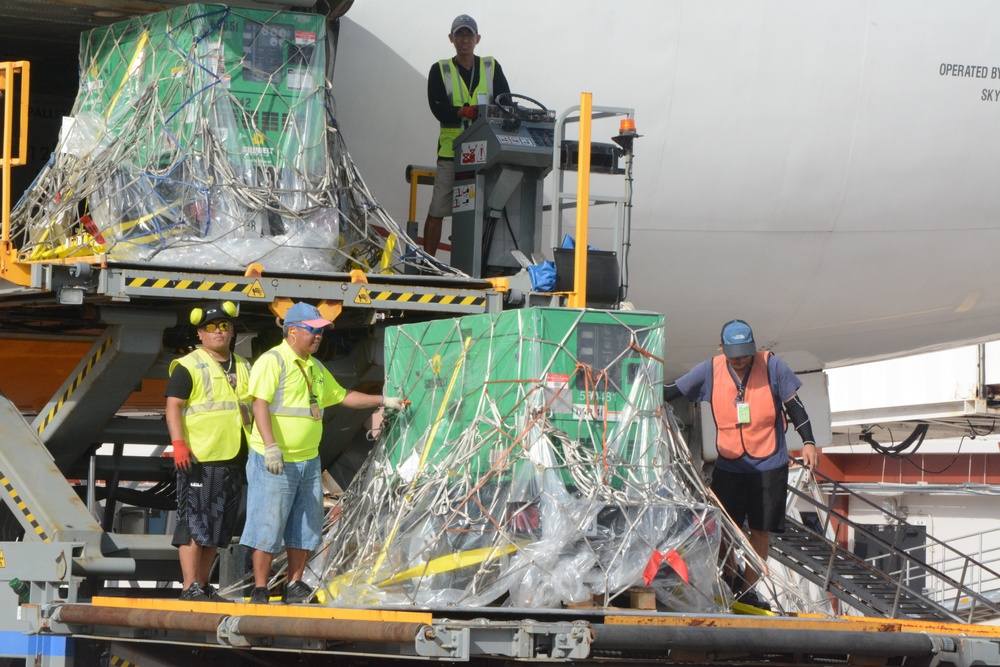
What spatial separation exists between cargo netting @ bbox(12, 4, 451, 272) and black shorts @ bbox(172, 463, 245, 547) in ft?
3.71

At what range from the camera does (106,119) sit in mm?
7465

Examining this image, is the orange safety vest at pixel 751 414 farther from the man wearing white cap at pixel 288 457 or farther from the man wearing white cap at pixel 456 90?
the man wearing white cap at pixel 288 457

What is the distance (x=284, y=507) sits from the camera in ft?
20.4

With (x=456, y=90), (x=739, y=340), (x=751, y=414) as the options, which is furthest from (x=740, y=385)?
(x=456, y=90)

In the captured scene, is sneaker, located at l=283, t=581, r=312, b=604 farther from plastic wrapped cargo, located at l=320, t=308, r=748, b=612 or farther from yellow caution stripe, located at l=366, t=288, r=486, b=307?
yellow caution stripe, located at l=366, t=288, r=486, b=307

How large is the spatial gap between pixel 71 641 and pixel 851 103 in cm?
604

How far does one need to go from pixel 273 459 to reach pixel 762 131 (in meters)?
4.42

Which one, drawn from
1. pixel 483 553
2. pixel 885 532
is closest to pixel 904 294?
pixel 483 553

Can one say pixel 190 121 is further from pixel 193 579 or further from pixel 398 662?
pixel 398 662

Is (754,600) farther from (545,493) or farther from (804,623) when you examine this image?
(545,493)

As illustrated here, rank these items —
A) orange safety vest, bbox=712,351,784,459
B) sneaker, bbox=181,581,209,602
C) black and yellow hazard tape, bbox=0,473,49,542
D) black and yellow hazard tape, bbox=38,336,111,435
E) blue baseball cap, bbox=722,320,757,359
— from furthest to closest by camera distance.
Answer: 1. black and yellow hazard tape, bbox=38,336,111,435
2. orange safety vest, bbox=712,351,784,459
3. blue baseball cap, bbox=722,320,757,359
4. black and yellow hazard tape, bbox=0,473,49,542
5. sneaker, bbox=181,581,209,602

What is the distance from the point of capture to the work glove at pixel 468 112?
25.6 ft

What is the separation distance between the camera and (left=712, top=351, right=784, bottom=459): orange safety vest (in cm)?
721

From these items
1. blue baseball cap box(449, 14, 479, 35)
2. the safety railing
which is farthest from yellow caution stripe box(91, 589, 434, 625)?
blue baseball cap box(449, 14, 479, 35)
